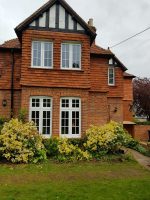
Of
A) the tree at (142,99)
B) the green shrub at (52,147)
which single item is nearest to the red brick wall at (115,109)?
the green shrub at (52,147)

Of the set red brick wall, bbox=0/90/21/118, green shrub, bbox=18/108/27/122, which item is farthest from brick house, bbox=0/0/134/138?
green shrub, bbox=18/108/27/122

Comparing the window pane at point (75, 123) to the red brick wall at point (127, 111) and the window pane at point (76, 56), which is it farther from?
the red brick wall at point (127, 111)

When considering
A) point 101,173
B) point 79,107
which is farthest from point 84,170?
point 79,107

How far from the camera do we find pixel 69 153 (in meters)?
16.0

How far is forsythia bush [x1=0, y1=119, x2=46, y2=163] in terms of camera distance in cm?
1486

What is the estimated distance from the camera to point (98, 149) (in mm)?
16828

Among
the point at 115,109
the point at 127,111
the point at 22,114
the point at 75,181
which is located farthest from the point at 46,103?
the point at 127,111

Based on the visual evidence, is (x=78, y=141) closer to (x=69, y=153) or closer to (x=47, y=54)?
(x=69, y=153)

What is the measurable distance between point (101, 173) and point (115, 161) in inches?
116

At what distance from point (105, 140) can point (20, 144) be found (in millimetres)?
4817

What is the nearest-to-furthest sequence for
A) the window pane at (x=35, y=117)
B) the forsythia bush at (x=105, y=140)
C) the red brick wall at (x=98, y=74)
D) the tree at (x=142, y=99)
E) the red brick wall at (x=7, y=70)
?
the forsythia bush at (x=105, y=140), the window pane at (x=35, y=117), the red brick wall at (x=7, y=70), the red brick wall at (x=98, y=74), the tree at (x=142, y=99)

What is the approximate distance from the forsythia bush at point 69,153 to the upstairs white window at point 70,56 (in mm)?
4862

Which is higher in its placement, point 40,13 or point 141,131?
point 40,13

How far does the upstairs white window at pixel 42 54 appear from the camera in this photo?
18.1 meters
